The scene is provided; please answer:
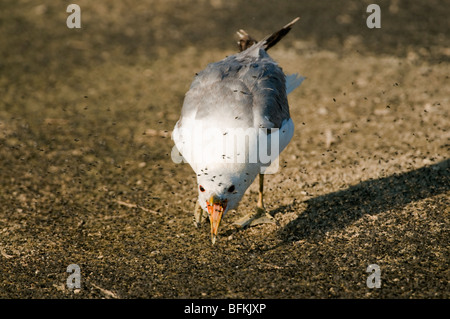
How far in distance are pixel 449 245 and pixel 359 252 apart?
74 cm

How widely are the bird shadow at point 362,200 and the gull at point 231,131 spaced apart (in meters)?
0.36

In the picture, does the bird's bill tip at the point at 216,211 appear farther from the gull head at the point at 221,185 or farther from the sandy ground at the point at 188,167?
the sandy ground at the point at 188,167

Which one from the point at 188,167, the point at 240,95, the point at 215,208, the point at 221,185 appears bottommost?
the point at 215,208

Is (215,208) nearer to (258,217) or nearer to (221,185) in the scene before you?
(221,185)

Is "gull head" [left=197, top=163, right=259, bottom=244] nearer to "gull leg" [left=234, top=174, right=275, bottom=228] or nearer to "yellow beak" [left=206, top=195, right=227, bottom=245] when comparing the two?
"yellow beak" [left=206, top=195, right=227, bottom=245]

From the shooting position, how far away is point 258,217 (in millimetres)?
5316

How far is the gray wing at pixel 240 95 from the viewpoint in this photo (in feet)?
15.2

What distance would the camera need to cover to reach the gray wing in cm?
464

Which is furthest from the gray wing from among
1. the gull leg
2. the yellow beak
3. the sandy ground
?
the sandy ground

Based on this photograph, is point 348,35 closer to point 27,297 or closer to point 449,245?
point 449,245

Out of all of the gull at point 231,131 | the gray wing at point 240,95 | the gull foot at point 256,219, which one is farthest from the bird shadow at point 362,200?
the gray wing at point 240,95

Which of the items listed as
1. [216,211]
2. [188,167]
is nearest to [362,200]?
[216,211]

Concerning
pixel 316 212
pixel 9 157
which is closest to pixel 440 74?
pixel 316 212

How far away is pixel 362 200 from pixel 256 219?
1.05 metres
